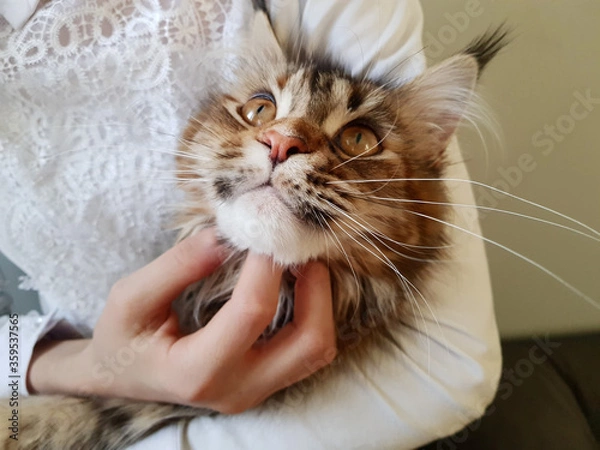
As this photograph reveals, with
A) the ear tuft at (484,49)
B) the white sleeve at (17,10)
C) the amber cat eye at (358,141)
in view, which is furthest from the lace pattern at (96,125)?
the ear tuft at (484,49)

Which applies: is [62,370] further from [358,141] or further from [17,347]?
[358,141]

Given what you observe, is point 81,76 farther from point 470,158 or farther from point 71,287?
point 470,158

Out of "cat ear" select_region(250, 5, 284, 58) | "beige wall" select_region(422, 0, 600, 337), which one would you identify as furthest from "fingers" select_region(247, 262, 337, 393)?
"beige wall" select_region(422, 0, 600, 337)

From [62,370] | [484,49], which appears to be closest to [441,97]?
[484,49]

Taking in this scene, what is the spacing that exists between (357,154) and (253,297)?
259mm

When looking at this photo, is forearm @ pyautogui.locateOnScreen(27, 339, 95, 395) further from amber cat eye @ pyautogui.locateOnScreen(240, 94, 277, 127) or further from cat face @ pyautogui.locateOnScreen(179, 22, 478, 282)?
amber cat eye @ pyautogui.locateOnScreen(240, 94, 277, 127)

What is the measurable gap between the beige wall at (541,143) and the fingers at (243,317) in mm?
597

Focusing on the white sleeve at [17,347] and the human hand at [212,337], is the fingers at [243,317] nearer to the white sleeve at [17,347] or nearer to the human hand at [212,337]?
the human hand at [212,337]

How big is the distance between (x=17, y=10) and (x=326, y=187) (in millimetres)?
531

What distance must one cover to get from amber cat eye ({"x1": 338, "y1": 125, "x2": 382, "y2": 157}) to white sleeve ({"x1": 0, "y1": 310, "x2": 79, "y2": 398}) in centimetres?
63

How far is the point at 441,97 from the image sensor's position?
0.76 meters

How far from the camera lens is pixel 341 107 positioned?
0.69 meters

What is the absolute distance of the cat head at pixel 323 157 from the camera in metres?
0.57

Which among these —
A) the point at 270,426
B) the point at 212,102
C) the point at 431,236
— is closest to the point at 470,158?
the point at 431,236
